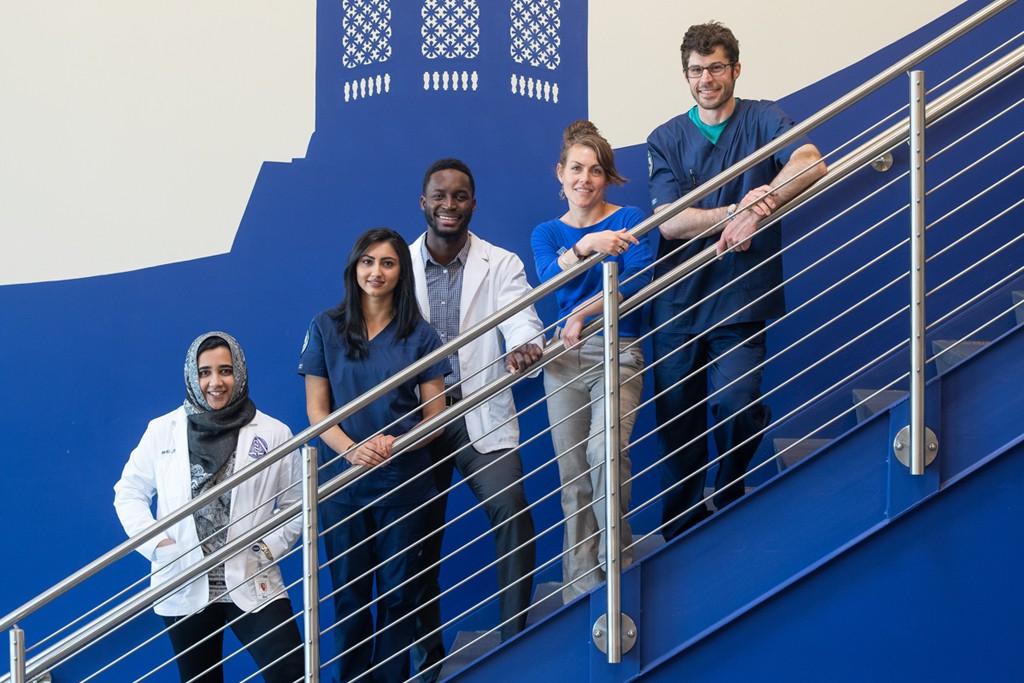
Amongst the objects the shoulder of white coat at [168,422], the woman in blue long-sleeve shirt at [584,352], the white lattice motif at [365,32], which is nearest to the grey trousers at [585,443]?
the woman in blue long-sleeve shirt at [584,352]

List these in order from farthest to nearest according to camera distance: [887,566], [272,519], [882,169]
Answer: [882,169]
[272,519]
[887,566]

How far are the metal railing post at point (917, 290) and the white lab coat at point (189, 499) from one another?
1.38m

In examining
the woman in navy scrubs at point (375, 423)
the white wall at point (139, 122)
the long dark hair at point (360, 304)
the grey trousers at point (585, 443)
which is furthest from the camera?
the white wall at point (139, 122)

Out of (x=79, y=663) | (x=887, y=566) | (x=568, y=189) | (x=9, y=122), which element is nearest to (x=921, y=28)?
(x=568, y=189)

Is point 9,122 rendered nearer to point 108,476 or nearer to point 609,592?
point 108,476

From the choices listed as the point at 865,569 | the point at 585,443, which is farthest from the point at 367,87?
the point at 865,569

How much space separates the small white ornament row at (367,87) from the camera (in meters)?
3.55

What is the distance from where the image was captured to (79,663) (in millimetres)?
3543

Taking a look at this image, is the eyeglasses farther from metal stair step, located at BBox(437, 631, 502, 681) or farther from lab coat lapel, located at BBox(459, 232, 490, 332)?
metal stair step, located at BBox(437, 631, 502, 681)

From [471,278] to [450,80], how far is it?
72cm

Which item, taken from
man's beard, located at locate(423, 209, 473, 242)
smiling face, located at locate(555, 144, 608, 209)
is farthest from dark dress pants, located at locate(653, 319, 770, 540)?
man's beard, located at locate(423, 209, 473, 242)

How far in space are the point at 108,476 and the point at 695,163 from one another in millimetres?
Answer: 1932

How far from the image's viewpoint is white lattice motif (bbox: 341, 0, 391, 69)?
3.54 m

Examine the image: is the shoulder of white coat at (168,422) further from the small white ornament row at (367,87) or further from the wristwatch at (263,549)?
the small white ornament row at (367,87)
